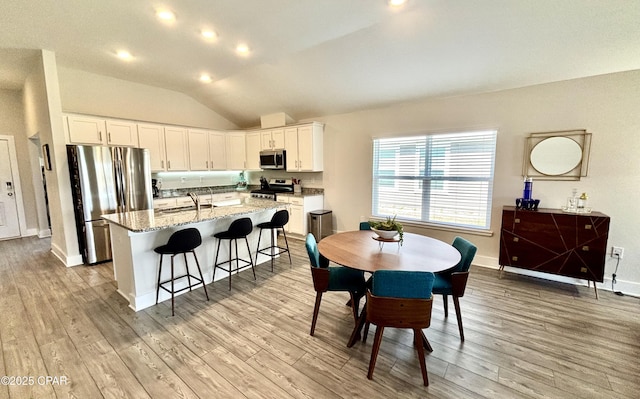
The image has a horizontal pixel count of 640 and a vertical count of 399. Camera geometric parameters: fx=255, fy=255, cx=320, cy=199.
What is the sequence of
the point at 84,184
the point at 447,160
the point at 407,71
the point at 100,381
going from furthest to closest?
the point at 447,160 < the point at 84,184 < the point at 407,71 < the point at 100,381

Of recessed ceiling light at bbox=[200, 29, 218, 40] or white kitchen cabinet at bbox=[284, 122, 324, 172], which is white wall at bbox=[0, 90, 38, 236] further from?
white kitchen cabinet at bbox=[284, 122, 324, 172]

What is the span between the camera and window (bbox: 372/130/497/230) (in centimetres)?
379

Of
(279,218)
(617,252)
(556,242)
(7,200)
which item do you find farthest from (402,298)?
(7,200)

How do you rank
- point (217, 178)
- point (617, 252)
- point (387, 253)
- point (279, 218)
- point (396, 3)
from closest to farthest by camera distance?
point (387, 253) → point (396, 3) → point (617, 252) → point (279, 218) → point (217, 178)

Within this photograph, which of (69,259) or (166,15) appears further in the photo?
(69,259)

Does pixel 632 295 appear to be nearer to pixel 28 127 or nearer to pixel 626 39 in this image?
pixel 626 39

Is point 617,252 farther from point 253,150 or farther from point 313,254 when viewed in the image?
point 253,150

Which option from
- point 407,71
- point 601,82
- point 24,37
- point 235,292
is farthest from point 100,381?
point 601,82

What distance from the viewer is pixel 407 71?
11.4 feet

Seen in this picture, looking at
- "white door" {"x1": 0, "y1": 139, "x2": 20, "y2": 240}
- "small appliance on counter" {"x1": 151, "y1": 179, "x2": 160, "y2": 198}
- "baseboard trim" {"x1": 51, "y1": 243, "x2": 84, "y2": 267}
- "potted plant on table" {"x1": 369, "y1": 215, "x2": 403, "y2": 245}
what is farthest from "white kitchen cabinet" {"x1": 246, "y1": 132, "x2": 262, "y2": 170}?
"white door" {"x1": 0, "y1": 139, "x2": 20, "y2": 240}

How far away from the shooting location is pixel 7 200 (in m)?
5.21

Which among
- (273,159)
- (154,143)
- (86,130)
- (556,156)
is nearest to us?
(556,156)

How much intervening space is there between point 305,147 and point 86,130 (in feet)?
11.9

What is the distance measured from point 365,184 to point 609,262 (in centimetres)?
337
